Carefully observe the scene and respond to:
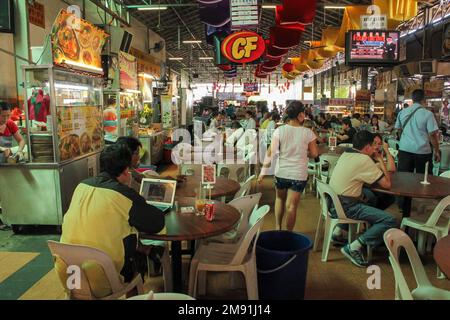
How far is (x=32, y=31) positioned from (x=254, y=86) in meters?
21.9

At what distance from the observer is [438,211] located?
136 inches

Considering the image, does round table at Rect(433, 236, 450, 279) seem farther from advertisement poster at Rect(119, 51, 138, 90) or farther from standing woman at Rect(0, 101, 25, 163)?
advertisement poster at Rect(119, 51, 138, 90)

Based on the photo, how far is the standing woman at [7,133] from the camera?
484 centimetres

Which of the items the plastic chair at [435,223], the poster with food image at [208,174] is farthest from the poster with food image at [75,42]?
the plastic chair at [435,223]

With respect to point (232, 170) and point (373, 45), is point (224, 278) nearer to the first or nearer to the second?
point (232, 170)

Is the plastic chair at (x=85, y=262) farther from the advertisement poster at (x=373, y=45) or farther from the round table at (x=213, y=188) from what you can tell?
the advertisement poster at (x=373, y=45)

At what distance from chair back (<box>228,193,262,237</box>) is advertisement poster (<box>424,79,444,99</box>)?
9670mm

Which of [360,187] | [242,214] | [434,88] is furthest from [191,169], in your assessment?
[434,88]

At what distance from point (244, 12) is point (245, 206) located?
13.5 ft

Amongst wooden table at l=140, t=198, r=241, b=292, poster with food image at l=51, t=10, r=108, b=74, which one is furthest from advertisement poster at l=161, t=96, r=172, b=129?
wooden table at l=140, t=198, r=241, b=292

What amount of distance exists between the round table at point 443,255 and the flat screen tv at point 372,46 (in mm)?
5828

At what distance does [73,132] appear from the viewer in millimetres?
5055
